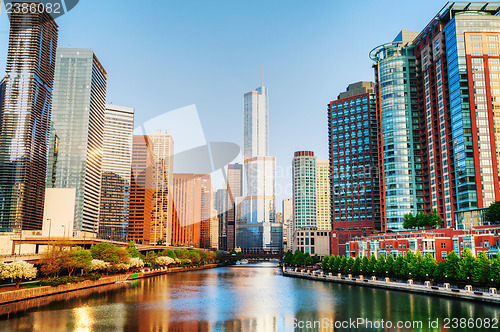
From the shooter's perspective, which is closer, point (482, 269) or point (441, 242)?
→ point (482, 269)

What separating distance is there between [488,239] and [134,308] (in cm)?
7933

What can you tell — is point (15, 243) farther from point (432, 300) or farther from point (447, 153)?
point (447, 153)

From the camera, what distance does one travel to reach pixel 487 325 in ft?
172

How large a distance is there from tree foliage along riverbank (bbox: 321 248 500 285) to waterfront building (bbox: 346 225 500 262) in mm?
11055

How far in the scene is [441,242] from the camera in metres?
113

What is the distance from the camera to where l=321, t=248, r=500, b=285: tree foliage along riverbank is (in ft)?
256

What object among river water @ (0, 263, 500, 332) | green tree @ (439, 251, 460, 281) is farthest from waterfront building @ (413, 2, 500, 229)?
river water @ (0, 263, 500, 332)

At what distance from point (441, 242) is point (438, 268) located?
88.1 ft

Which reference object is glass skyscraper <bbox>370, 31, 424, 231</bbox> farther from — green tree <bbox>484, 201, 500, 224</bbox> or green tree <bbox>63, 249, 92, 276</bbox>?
green tree <bbox>63, 249, 92, 276</bbox>

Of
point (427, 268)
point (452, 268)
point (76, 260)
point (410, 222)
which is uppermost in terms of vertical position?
point (410, 222)

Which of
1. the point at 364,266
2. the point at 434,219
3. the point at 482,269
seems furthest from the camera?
the point at 434,219

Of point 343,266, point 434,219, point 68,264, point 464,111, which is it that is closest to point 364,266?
point 343,266

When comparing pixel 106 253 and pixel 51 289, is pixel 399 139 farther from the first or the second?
pixel 51 289

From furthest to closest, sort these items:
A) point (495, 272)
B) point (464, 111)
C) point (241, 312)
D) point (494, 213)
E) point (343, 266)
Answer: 1. point (464, 111)
2. point (343, 266)
3. point (494, 213)
4. point (495, 272)
5. point (241, 312)
